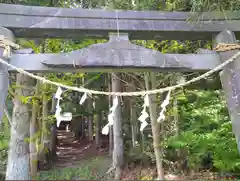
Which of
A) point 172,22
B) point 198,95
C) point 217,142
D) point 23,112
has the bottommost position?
point 217,142

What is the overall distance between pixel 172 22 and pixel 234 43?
0.71 metres

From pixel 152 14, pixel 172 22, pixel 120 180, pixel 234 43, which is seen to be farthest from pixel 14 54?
pixel 120 180

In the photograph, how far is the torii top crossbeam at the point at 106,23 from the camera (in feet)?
7.48

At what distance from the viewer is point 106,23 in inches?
95.2

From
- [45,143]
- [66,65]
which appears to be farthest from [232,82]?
[45,143]

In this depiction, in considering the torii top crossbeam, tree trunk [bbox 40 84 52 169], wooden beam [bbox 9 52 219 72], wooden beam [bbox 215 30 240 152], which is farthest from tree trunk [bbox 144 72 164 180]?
tree trunk [bbox 40 84 52 169]

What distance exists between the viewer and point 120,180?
17.5 feet

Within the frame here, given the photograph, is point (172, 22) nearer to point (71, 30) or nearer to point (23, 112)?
point (71, 30)

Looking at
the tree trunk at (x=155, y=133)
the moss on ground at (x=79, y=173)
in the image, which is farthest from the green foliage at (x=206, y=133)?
the moss on ground at (x=79, y=173)

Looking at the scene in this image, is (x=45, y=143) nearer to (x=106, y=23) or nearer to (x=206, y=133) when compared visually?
(x=206, y=133)

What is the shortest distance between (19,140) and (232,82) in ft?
12.3

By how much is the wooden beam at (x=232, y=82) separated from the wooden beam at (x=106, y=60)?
396mm

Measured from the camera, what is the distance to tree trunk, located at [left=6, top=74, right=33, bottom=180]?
4.14 m

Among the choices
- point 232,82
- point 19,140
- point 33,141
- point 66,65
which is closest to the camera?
point 66,65
